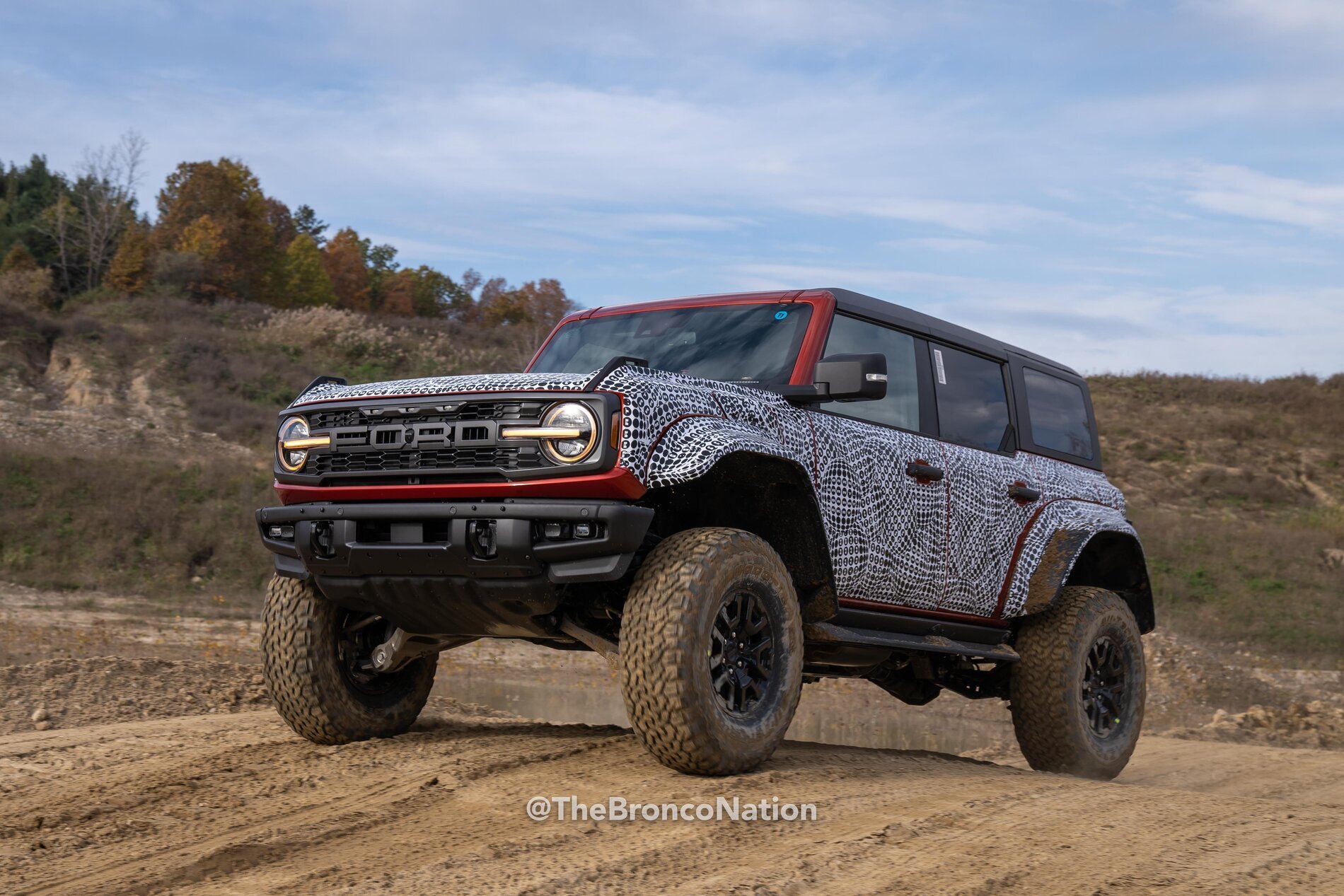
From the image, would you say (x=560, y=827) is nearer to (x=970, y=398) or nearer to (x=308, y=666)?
(x=308, y=666)

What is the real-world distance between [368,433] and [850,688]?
418 inches

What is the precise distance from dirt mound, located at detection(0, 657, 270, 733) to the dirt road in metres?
1.12

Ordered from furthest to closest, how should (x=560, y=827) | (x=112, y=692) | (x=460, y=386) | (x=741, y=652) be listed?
1. (x=112, y=692)
2. (x=741, y=652)
3. (x=460, y=386)
4. (x=560, y=827)

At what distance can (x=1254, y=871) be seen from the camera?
4.14 m

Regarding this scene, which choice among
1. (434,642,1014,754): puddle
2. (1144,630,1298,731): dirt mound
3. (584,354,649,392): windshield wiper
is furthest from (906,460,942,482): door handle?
(1144,630,1298,731): dirt mound

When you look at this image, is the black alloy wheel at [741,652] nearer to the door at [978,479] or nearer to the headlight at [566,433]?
the headlight at [566,433]

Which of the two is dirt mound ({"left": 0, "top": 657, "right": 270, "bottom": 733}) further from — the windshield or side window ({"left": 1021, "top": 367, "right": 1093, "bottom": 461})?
side window ({"left": 1021, "top": 367, "right": 1093, "bottom": 461})

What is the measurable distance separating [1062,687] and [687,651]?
3.21 metres

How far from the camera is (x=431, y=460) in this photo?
15.5 feet

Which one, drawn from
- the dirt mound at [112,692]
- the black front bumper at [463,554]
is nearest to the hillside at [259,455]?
the dirt mound at [112,692]

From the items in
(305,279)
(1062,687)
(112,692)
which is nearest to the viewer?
(1062,687)

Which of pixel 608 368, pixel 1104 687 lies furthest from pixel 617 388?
pixel 1104 687

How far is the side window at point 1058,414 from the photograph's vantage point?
7.58 metres

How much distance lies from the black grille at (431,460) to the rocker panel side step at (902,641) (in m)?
1.50
